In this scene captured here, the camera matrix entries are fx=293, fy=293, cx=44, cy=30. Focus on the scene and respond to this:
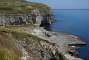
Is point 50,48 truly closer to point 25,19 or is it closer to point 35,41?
point 35,41

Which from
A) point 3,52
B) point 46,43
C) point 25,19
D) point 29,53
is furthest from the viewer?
point 25,19

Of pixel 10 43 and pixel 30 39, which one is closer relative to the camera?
pixel 10 43

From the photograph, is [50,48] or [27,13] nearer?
[50,48]

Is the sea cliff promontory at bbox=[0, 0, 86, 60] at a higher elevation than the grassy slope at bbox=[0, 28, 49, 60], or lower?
lower

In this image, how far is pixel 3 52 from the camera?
127 feet

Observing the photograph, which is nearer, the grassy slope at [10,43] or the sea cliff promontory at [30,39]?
the grassy slope at [10,43]

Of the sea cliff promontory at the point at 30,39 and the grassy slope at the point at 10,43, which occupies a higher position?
the grassy slope at the point at 10,43

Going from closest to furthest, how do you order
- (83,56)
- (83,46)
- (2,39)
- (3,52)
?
(3,52)
(2,39)
(83,56)
(83,46)

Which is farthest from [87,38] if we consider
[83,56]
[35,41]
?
[35,41]

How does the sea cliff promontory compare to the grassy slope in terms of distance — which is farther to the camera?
the sea cliff promontory

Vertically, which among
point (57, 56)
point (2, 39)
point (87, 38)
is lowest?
point (87, 38)

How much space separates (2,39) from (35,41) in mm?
14960

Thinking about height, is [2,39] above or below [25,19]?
above

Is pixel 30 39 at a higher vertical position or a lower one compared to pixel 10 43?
lower
